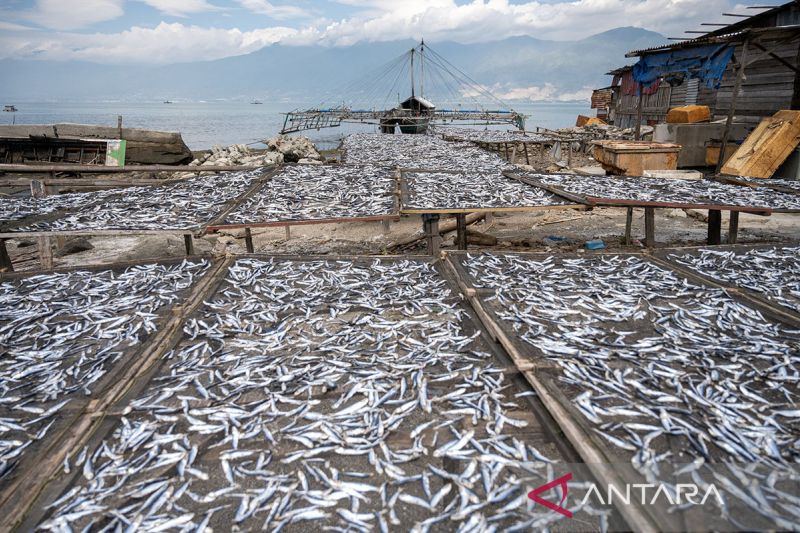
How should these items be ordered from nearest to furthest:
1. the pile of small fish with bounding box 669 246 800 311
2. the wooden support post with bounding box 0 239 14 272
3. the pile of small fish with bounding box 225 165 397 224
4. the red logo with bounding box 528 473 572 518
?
1. the red logo with bounding box 528 473 572 518
2. the pile of small fish with bounding box 669 246 800 311
3. the wooden support post with bounding box 0 239 14 272
4. the pile of small fish with bounding box 225 165 397 224

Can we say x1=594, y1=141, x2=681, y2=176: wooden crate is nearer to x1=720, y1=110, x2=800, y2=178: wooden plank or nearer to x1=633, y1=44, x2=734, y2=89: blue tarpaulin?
x1=720, y1=110, x2=800, y2=178: wooden plank

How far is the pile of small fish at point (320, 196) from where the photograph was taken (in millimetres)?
7203

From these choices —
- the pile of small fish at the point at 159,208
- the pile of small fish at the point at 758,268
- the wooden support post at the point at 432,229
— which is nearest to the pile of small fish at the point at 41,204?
the pile of small fish at the point at 159,208

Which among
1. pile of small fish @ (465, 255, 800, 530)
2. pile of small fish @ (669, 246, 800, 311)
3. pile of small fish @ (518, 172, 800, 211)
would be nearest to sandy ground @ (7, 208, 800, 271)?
pile of small fish @ (518, 172, 800, 211)

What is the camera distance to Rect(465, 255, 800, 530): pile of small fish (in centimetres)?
257

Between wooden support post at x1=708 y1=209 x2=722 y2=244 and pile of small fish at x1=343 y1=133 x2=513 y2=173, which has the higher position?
pile of small fish at x1=343 y1=133 x2=513 y2=173

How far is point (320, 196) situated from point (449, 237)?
4269mm

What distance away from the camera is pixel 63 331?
4359mm

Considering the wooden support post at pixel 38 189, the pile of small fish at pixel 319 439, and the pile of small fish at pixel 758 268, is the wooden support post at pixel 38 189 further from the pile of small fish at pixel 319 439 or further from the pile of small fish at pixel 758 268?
the pile of small fish at pixel 758 268

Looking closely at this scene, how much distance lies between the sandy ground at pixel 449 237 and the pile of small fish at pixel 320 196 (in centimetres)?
183

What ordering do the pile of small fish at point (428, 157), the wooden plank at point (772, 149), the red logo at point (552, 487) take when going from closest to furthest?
the red logo at point (552, 487)
the wooden plank at point (772, 149)
the pile of small fish at point (428, 157)

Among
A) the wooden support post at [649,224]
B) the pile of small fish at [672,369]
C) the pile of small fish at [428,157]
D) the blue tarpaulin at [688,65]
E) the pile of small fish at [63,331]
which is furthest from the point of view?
the blue tarpaulin at [688,65]

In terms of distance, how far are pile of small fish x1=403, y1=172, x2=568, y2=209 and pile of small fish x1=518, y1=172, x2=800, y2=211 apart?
28.1 inches

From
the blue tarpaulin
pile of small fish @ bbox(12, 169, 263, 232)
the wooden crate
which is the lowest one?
pile of small fish @ bbox(12, 169, 263, 232)
